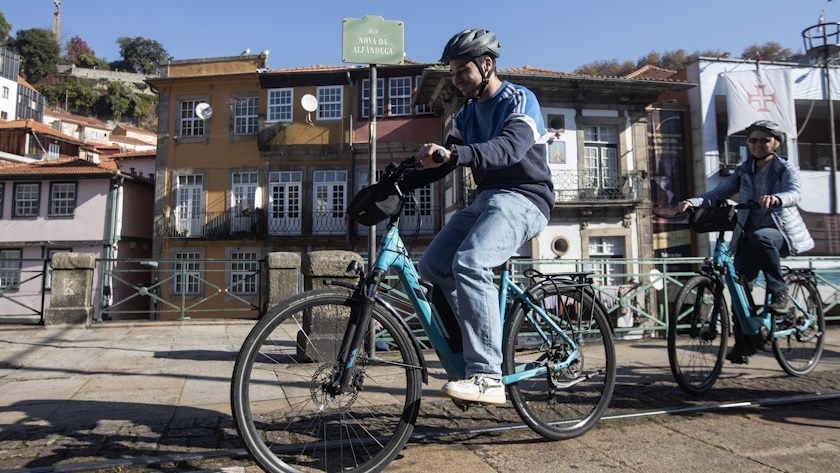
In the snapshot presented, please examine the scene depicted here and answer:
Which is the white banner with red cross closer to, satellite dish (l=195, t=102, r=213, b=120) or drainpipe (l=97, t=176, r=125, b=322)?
satellite dish (l=195, t=102, r=213, b=120)

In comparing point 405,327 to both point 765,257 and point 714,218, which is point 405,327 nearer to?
point 714,218

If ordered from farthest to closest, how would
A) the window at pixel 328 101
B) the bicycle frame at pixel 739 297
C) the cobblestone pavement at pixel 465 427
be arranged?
the window at pixel 328 101 → the bicycle frame at pixel 739 297 → the cobblestone pavement at pixel 465 427

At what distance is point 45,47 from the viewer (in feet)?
291

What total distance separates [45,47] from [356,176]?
89.1m

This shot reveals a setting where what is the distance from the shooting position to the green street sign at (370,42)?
17.7 ft

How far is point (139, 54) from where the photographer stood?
109 metres

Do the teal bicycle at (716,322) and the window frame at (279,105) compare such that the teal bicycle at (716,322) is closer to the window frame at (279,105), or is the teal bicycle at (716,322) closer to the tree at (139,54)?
the window frame at (279,105)

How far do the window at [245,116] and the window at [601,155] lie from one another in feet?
48.8

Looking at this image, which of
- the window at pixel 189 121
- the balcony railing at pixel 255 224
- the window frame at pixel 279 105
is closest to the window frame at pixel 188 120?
the window at pixel 189 121

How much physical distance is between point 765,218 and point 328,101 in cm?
2286

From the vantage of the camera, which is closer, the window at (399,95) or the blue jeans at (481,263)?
the blue jeans at (481,263)

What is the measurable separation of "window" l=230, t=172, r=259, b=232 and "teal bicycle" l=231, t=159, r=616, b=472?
23689 mm

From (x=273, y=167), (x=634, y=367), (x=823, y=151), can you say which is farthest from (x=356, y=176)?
(x=634, y=367)

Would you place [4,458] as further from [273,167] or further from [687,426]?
[273,167]
